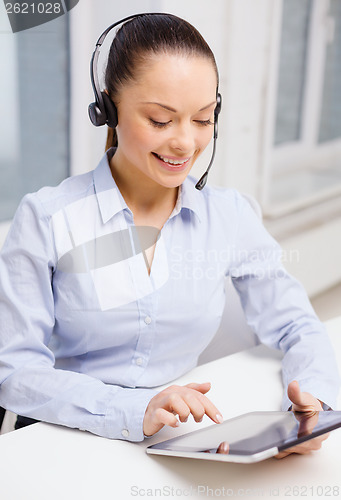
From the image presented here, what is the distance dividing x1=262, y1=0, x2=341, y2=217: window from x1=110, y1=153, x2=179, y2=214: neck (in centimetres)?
164

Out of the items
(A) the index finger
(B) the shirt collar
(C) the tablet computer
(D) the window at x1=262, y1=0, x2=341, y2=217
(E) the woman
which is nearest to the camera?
(C) the tablet computer

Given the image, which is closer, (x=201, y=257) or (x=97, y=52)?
(x=97, y=52)

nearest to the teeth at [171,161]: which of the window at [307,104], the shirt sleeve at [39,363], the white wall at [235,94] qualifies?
the shirt sleeve at [39,363]

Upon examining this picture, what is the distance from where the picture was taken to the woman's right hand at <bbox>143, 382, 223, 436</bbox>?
0.86 meters

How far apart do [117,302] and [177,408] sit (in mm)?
273

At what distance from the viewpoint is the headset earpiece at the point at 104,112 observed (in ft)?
3.43

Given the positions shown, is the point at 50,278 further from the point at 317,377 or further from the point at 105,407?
the point at 317,377

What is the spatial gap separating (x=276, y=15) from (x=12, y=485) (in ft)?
6.47

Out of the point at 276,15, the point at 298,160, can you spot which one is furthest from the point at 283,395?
the point at 298,160

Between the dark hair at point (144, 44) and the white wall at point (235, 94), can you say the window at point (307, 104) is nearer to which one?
the white wall at point (235, 94)

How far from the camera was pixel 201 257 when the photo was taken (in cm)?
117

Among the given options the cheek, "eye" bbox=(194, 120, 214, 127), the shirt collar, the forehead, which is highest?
the forehead

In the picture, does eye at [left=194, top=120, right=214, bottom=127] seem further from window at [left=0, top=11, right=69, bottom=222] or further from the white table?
window at [left=0, top=11, right=69, bottom=222]

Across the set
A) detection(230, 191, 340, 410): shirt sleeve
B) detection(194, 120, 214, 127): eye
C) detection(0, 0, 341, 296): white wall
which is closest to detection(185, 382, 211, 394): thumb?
detection(230, 191, 340, 410): shirt sleeve
